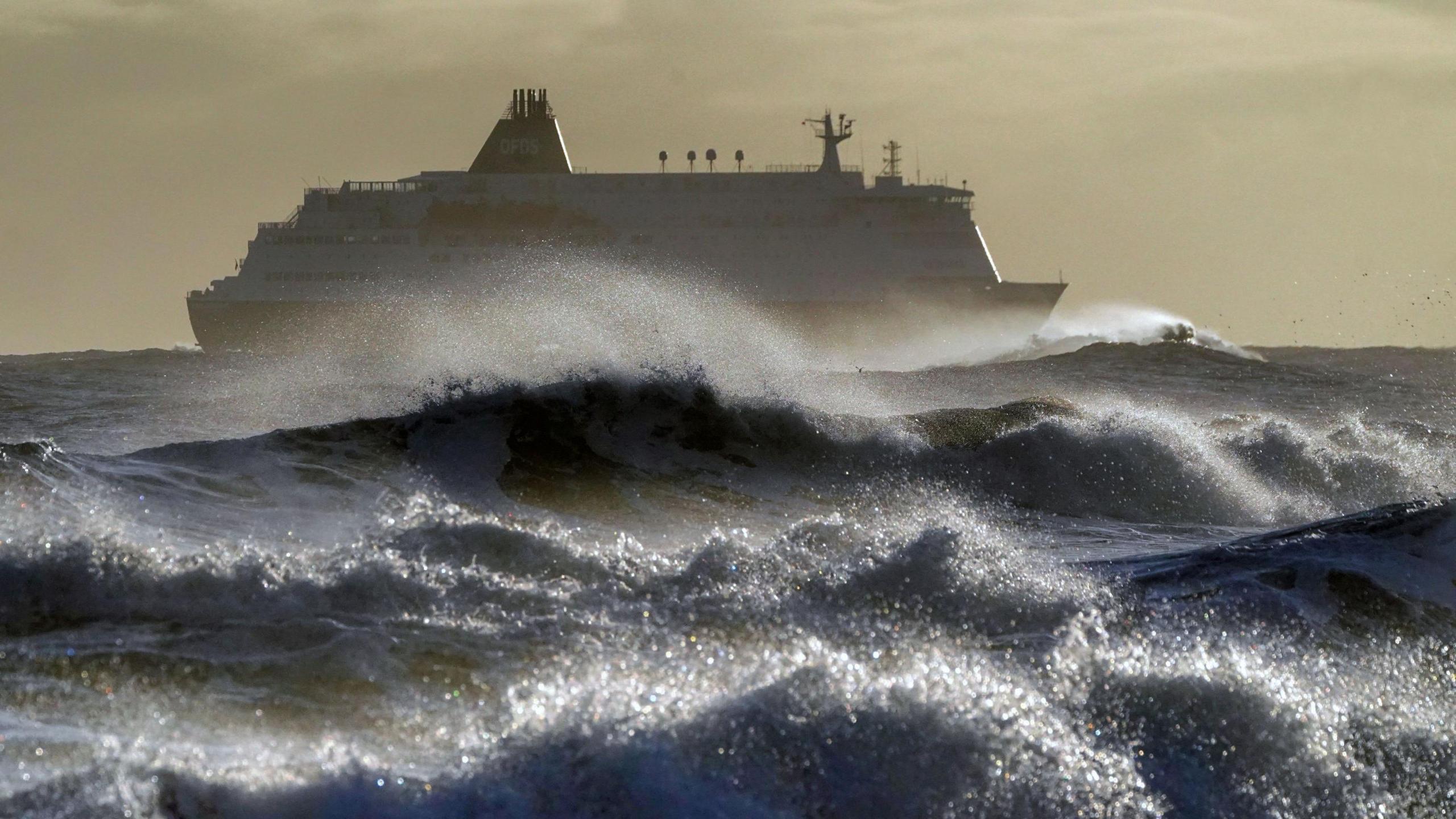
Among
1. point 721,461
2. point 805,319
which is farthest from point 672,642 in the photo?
point 805,319

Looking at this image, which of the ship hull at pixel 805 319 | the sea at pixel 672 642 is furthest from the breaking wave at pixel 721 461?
the ship hull at pixel 805 319

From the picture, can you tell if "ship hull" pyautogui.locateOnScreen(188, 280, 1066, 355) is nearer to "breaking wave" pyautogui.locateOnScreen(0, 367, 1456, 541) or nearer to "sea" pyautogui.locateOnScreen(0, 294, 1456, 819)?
"breaking wave" pyautogui.locateOnScreen(0, 367, 1456, 541)

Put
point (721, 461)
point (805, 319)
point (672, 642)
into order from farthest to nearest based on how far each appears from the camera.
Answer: point (805, 319) → point (721, 461) → point (672, 642)

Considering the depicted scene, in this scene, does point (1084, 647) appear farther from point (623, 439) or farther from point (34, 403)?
point (34, 403)

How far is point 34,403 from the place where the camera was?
59.9 ft

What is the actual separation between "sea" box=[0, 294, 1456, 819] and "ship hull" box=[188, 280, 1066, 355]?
38531 millimetres

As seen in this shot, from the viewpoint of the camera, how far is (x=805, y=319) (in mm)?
49688

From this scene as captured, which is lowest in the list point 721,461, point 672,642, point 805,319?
point 805,319

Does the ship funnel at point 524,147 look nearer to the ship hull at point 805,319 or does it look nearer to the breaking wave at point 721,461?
the ship hull at point 805,319

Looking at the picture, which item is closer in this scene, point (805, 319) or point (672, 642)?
point (672, 642)

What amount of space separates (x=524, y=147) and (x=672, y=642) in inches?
2013

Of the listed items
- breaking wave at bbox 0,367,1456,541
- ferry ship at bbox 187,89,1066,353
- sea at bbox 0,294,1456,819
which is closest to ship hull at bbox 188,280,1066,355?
ferry ship at bbox 187,89,1066,353

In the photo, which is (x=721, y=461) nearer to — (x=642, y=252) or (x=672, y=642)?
(x=672, y=642)

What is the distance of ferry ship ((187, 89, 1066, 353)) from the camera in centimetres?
5000
